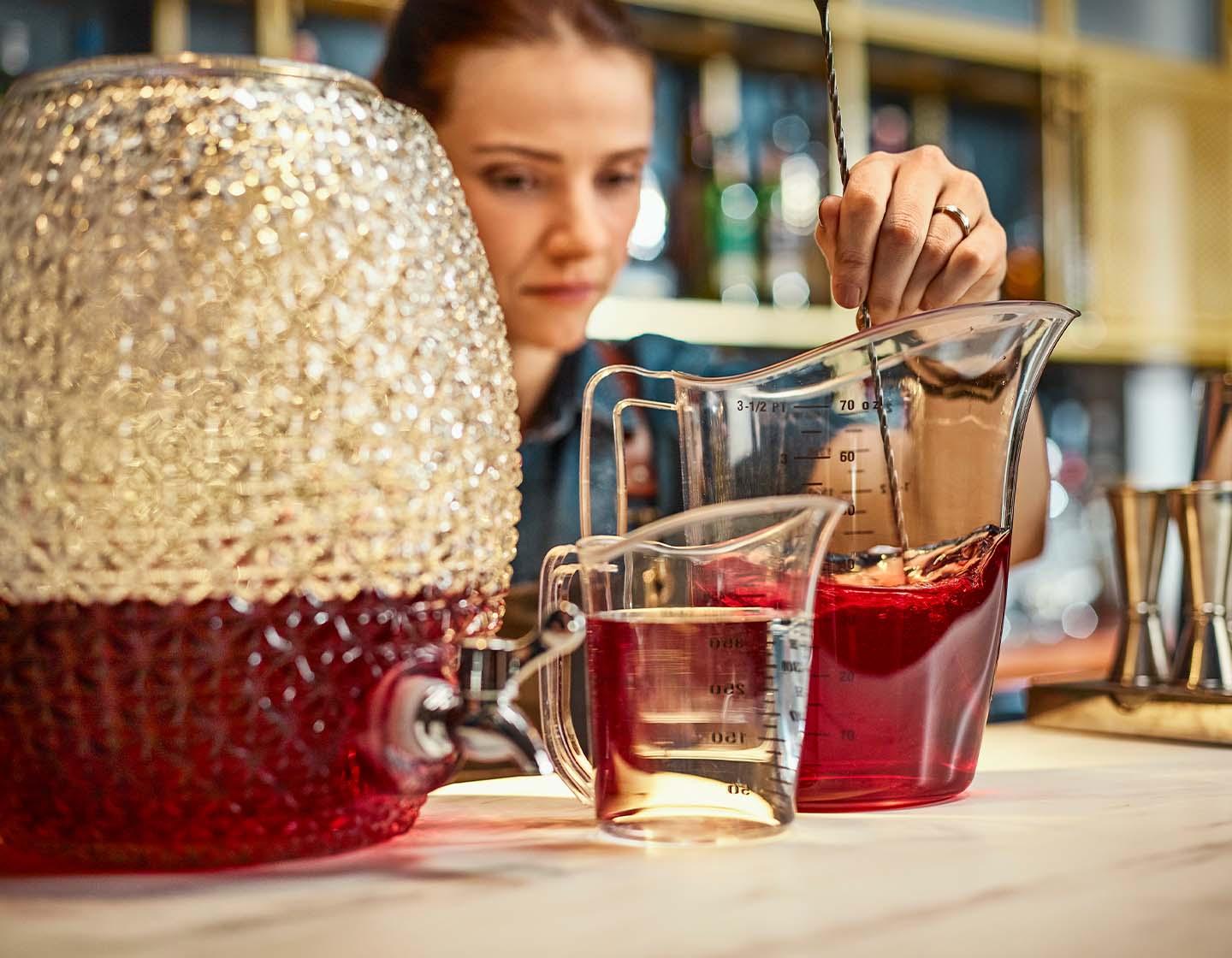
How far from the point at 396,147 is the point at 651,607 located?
0.58 feet

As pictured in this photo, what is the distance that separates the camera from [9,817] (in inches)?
16.9

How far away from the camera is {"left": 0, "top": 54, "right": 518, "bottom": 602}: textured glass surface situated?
40 cm

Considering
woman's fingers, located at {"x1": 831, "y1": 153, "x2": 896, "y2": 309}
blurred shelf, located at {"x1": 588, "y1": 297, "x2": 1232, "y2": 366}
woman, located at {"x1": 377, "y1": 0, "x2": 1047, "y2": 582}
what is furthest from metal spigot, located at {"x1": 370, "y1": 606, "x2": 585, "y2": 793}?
blurred shelf, located at {"x1": 588, "y1": 297, "x2": 1232, "y2": 366}

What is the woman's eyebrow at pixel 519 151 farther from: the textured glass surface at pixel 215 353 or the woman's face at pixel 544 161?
the textured glass surface at pixel 215 353

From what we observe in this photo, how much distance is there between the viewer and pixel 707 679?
0.44 metres

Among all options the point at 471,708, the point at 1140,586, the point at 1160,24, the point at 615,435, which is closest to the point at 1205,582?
the point at 1140,586

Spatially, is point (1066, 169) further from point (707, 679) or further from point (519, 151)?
point (707, 679)

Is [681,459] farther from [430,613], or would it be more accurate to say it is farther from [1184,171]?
[1184,171]

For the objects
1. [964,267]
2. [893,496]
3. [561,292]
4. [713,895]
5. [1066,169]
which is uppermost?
[1066,169]

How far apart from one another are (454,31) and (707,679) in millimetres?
1099

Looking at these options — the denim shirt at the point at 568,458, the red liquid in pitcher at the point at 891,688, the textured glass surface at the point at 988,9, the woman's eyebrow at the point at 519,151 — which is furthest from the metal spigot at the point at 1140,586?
the textured glass surface at the point at 988,9

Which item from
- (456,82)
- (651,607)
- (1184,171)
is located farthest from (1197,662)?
(1184,171)

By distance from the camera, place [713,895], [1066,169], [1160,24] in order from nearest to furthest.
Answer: [713,895] → [1066,169] → [1160,24]

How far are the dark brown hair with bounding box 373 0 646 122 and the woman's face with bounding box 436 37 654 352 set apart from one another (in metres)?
0.01
